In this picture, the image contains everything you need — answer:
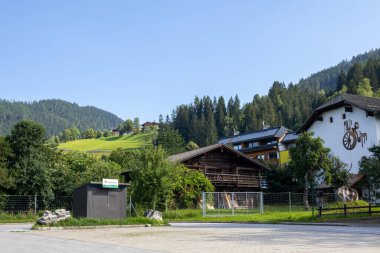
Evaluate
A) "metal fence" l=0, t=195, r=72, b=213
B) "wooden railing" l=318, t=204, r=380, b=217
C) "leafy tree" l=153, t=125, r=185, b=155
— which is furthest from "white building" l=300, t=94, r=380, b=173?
"leafy tree" l=153, t=125, r=185, b=155

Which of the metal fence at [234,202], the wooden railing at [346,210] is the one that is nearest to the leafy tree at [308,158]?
the metal fence at [234,202]

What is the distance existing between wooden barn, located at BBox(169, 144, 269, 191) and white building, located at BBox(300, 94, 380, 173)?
9.08 metres

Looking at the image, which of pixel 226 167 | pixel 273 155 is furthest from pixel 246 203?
pixel 273 155

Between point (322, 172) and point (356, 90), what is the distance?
80.2m

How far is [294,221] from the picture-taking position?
Result: 27.4 metres

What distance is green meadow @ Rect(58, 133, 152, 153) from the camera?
14988cm

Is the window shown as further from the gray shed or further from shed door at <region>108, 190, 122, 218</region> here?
shed door at <region>108, 190, 122, 218</region>

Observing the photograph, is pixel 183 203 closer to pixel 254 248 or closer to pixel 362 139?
pixel 362 139

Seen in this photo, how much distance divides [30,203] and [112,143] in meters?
123

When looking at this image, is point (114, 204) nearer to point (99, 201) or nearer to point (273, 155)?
point (99, 201)

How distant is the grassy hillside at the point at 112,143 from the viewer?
149875mm

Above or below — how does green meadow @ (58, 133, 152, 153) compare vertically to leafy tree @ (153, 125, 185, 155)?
above

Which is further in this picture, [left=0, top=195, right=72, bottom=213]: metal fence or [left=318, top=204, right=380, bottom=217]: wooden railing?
[left=0, top=195, right=72, bottom=213]: metal fence

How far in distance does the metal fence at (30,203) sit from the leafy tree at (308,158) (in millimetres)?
20093
